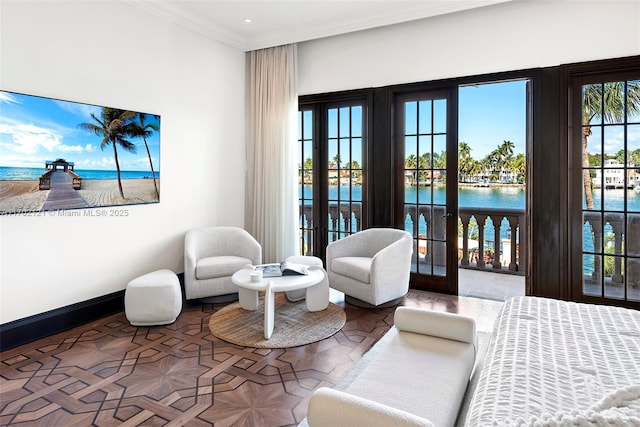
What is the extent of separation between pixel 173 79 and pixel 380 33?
2.47 m

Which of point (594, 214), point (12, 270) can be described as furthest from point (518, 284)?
point (12, 270)

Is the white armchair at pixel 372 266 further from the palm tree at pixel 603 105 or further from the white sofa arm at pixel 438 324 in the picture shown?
the palm tree at pixel 603 105

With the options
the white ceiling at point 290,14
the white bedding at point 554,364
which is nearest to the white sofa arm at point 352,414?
the white bedding at point 554,364

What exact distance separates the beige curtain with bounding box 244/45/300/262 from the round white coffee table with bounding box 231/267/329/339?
142 cm

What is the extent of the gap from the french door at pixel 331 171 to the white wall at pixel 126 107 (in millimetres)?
909

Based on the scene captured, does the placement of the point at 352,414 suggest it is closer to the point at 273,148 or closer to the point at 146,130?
Answer: the point at 146,130

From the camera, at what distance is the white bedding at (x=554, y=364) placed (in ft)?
3.64

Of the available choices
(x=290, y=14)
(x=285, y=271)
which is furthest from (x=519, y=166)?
(x=285, y=271)

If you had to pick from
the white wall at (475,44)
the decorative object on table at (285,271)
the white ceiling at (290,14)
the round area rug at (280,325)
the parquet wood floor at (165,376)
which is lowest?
the parquet wood floor at (165,376)

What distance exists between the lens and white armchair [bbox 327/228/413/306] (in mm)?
3666

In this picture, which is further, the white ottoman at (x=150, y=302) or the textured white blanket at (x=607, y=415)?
the white ottoman at (x=150, y=302)

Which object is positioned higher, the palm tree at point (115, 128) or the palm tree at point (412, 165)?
the palm tree at point (115, 128)

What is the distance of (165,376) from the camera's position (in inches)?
99.6

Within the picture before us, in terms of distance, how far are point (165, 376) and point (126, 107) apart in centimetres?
264
